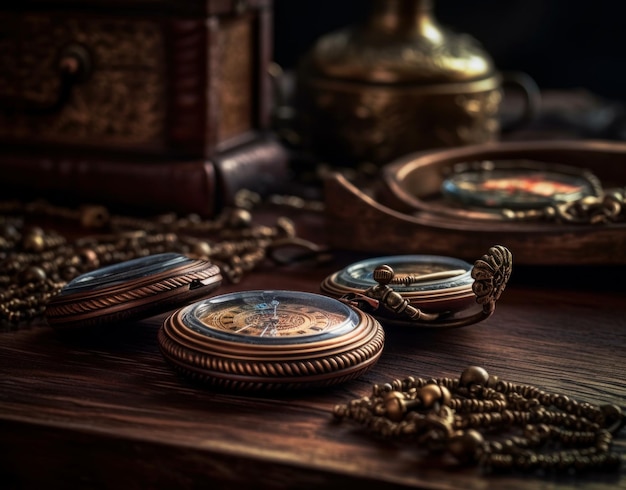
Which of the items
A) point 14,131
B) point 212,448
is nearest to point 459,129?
point 14,131

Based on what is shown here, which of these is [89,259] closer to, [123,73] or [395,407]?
[123,73]

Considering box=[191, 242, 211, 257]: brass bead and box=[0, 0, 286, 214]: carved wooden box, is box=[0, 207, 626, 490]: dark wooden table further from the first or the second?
box=[0, 0, 286, 214]: carved wooden box

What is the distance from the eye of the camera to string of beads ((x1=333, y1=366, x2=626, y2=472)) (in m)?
0.77

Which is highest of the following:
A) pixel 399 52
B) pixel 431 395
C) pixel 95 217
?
pixel 399 52

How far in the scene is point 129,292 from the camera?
0.95m

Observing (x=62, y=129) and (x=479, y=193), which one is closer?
(x=479, y=193)

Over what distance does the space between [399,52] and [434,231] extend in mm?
565

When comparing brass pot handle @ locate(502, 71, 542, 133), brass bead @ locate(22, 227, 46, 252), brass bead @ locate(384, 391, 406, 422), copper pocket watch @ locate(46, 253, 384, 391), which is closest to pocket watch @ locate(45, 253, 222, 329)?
copper pocket watch @ locate(46, 253, 384, 391)

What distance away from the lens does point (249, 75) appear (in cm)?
170

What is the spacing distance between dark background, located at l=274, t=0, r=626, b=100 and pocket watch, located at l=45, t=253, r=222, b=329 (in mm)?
1876

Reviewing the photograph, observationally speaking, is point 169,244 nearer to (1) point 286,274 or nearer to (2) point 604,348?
(1) point 286,274

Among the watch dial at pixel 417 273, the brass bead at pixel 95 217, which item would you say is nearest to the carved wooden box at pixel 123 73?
the brass bead at pixel 95 217

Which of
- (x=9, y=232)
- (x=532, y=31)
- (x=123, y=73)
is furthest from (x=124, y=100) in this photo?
(x=532, y=31)

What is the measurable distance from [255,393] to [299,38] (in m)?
2.05
